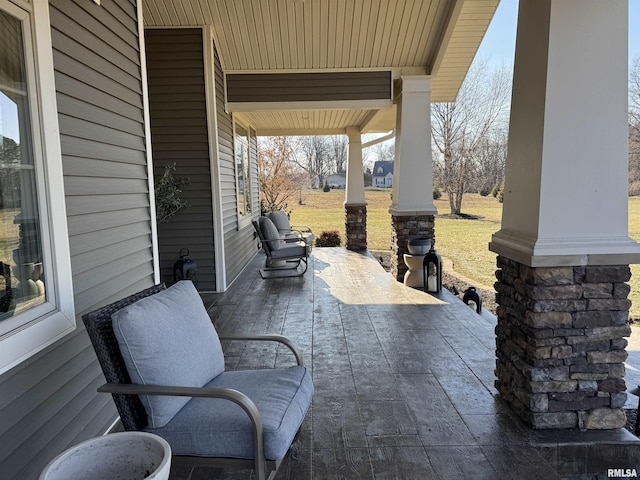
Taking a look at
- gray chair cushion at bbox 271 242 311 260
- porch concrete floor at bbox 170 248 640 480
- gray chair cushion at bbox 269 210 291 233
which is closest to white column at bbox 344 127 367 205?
gray chair cushion at bbox 269 210 291 233

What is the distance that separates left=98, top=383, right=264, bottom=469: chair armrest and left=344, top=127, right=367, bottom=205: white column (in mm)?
8585

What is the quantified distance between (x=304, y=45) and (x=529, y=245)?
4.40 meters

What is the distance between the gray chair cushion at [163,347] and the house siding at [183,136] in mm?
3721

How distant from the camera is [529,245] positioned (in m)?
2.44

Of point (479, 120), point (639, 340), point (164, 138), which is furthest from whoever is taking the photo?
point (479, 120)

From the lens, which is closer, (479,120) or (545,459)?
(545,459)

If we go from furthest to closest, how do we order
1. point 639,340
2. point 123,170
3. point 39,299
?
point 639,340, point 123,170, point 39,299

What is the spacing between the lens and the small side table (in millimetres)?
5922

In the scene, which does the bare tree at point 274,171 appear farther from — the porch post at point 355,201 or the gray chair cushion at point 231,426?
the gray chair cushion at point 231,426

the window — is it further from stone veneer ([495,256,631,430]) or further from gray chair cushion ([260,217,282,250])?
stone veneer ([495,256,631,430])

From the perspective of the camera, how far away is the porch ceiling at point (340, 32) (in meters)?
5.20

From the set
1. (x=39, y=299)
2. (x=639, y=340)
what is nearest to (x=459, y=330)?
(x=639, y=340)

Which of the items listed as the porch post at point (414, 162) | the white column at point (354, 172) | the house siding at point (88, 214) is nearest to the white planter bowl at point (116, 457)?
the house siding at point (88, 214)

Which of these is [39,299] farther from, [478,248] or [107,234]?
[478,248]
